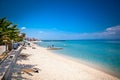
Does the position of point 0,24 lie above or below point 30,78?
above

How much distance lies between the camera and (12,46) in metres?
13.6

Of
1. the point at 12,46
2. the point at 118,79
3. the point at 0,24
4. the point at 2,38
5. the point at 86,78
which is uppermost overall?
the point at 0,24

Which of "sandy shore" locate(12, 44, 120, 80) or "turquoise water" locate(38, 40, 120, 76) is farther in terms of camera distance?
"turquoise water" locate(38, 40, 120, 76)

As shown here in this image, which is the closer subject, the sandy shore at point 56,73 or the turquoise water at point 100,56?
the sandy shore at point 56,73

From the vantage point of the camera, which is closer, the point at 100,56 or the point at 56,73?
the point at 56,73

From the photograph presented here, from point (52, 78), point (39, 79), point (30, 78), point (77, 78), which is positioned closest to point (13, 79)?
point (30, 78)

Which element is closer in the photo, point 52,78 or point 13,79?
point 13,79

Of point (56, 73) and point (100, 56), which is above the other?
point (56, 73)

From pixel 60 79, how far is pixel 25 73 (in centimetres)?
174

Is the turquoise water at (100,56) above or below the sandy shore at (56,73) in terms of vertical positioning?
below

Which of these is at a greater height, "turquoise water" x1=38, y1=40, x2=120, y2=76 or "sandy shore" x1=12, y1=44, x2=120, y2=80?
"sandy shore" x1=12, y1=44, x2=120, y2=80

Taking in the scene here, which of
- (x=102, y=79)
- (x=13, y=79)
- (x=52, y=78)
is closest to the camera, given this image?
(x=13, y=79)

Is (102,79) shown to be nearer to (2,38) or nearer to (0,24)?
(2,38)

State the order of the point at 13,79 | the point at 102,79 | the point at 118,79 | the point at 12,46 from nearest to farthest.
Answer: the point at 13,79 → the point at 102,79 → the point at 118,79 → the point at 12,46
